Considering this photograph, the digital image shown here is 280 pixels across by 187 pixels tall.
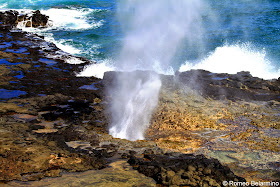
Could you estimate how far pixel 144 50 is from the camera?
16.3 m

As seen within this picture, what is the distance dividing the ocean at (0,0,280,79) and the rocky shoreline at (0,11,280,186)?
9.95 feet

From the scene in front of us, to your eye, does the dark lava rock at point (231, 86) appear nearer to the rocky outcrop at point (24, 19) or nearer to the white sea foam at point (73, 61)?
the white sea foam at point (73, 61)

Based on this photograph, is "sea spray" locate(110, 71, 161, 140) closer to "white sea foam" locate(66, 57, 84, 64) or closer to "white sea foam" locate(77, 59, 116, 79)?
"white sea foam" locate(77, 59, 116, 79)

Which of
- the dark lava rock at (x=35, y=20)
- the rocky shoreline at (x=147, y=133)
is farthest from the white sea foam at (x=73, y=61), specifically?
the dark lava rock at (x=35, y=20)

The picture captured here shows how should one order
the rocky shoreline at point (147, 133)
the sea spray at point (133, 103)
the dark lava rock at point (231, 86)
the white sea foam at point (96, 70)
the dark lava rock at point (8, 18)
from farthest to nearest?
the dark lava rock at point (8, 18), the white sea foam at point (96, 70), the dark lava rock at point (231, 86), the sea spray at point (133, 103), the rocky shoreline at point (147, 133)

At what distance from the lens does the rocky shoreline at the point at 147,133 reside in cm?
484

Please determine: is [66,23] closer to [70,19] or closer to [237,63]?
[70,19]

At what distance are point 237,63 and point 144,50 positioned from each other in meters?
5.27

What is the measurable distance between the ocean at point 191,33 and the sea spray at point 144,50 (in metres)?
0.12

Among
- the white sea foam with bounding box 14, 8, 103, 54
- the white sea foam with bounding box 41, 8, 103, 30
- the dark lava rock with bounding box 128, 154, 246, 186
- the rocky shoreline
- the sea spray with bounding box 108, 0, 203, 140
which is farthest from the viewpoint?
the white sea foam with bounding box 41, 8, 103, 30

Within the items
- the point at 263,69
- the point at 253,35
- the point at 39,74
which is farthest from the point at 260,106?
the point at 253,35

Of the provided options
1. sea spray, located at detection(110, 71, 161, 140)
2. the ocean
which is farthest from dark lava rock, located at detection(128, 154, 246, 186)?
the ocean

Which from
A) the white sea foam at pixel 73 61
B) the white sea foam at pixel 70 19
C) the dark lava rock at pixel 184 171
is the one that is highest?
the white sea foam at pixel 70 19

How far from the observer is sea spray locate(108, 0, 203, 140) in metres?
7.62
